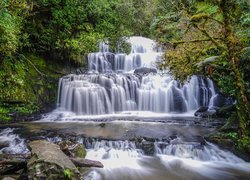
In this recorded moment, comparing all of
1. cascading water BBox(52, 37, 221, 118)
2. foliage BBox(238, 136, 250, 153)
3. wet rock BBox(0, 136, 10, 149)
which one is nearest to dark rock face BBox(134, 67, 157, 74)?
cascading water BBox(52, 37, 221, 118)

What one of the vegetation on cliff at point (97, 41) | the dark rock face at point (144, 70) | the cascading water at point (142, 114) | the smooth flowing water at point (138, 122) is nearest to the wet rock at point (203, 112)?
the smooth flowing water at point (138, 122)

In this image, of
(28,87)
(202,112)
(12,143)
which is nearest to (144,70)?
(202,112)

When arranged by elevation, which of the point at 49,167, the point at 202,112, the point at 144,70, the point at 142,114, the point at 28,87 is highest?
the point at 144,70

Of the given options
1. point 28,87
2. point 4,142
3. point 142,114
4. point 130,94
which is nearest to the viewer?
point 4,142

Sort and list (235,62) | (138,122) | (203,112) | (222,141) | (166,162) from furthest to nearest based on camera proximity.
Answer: (203,112) < (138,122) < (222,141) < (166,162) < (235,62)

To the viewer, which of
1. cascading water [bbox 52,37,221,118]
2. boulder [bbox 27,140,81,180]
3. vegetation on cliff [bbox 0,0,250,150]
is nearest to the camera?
boulder [bbox 27,140,81,180]

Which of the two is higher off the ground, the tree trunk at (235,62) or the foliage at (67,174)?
the tree trunk at (235,62)

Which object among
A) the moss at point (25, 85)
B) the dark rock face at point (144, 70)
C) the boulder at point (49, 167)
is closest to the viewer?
the boulder at point (49, 167)

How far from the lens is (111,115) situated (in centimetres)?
1271

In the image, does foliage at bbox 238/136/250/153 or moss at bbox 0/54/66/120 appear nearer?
foliage at bbox 238/136/250/153

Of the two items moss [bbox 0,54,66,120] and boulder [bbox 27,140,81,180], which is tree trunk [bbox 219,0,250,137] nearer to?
boulder [bbox 27,140,81,180]

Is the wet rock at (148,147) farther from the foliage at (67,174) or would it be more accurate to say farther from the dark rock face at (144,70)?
the dark rock face at (144,70)

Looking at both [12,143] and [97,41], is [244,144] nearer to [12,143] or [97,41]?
[12,143]

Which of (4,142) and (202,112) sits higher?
(202,112)
